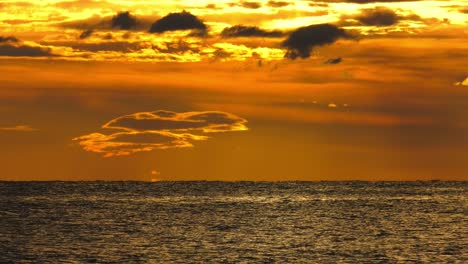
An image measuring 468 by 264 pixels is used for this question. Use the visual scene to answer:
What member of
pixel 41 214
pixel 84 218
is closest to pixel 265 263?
pixel 84 218

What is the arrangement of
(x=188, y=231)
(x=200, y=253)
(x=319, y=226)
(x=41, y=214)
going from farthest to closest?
(x=41, y=214)
(x=319, y=226)
(x=188, y=231)
(x=200, y=253)

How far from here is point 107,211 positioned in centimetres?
17800

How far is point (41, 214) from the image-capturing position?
554 ft

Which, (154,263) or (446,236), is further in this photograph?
(446,236)

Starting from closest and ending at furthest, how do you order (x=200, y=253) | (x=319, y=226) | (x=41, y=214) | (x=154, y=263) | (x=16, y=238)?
(x=154, y=263) < (x=200, y=253) < (x=16, y=238) < (x=319, y=226) < (x=41, y=214)

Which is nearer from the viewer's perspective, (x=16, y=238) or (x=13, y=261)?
(x=13, y=261)

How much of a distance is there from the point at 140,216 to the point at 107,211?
18027 mm

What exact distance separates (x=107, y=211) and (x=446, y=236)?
73.5 m

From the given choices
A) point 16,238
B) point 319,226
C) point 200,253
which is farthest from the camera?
point 319,226

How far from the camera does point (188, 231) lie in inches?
5079

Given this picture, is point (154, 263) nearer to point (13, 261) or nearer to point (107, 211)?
point (13, 261)

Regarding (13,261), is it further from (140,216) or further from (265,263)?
(140,216)

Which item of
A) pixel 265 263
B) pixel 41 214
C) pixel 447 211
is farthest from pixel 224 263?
Answer: pixel 447 211

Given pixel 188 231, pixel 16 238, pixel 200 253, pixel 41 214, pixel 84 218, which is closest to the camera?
pixel 200 253
